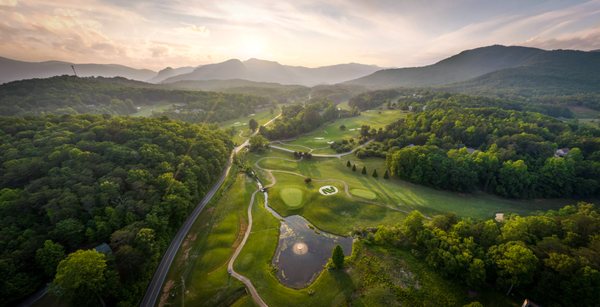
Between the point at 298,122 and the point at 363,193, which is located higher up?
the point at 298,122

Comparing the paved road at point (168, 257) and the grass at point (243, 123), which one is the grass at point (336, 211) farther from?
the grass at point (243, 123)

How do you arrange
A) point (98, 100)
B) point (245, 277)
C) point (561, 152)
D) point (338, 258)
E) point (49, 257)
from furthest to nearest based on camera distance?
point (98, 100) → point (561, 152) → point (245, 277) → point (338, 258) → point (49, 257)

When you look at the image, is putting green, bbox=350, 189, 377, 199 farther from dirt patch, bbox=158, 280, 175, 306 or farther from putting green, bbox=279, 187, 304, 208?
dirt patch, bbox=158, 280, 175, 306

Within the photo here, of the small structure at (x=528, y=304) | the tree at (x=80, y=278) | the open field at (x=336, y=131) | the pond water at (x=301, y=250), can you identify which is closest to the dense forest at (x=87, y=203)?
the tree at (x=80, y=278)

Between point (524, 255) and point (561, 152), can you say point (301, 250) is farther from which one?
point (561, 152)

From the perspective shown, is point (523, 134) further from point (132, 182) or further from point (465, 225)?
point (132, 182)

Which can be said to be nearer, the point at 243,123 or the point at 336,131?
the point at 336,131

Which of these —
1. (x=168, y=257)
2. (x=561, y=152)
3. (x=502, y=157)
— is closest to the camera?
(x=168, y=257)

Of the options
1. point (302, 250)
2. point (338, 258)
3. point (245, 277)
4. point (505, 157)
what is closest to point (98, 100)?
point (245, 277)
